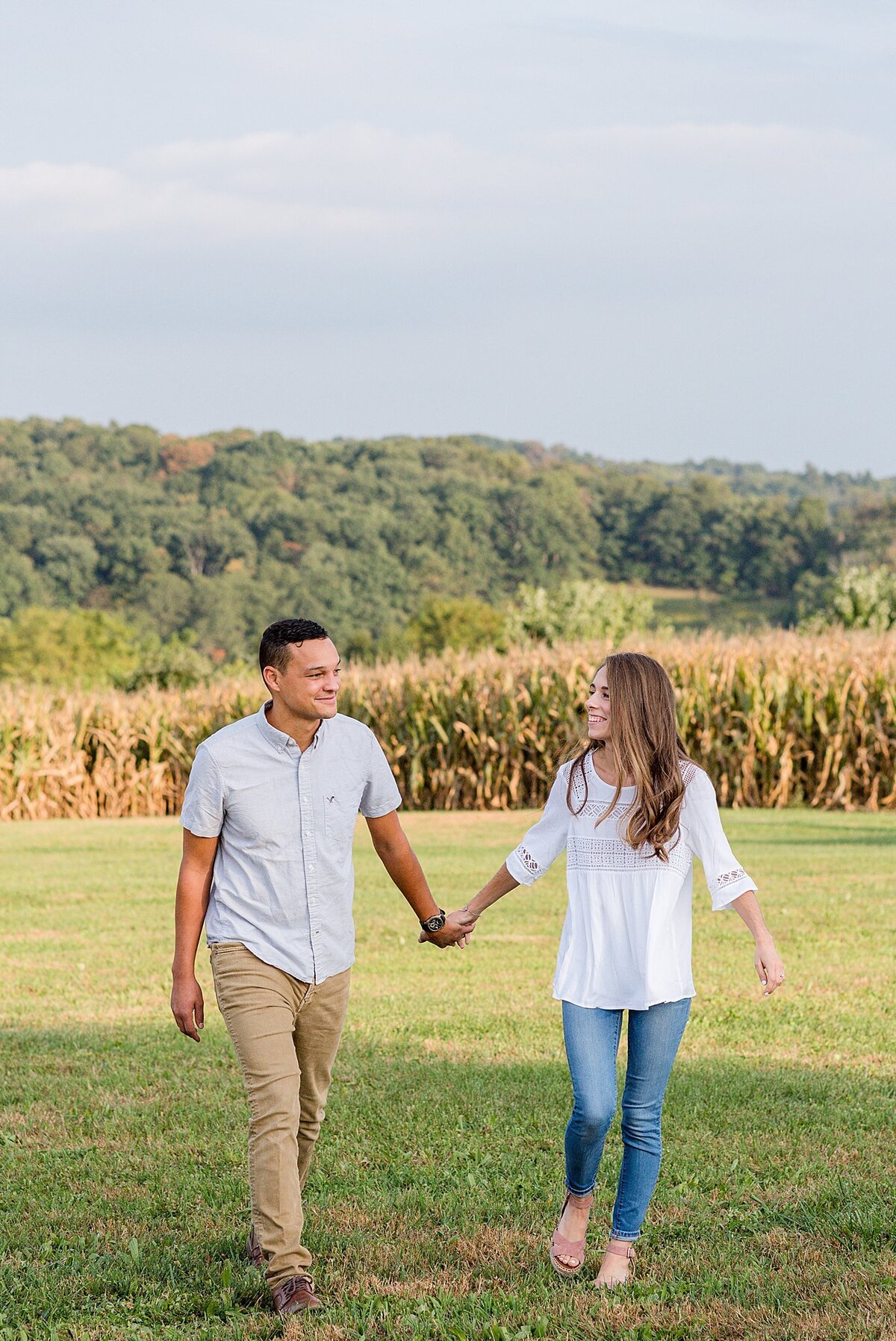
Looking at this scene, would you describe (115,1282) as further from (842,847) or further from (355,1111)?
(842,847)

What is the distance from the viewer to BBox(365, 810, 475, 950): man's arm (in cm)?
458

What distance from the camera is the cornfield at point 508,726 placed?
19.9 metres

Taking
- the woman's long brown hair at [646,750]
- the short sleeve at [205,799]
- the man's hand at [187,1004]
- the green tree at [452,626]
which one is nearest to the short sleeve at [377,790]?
the short sleeve at [205,799]

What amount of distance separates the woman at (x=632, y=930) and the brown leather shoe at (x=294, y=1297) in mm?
744

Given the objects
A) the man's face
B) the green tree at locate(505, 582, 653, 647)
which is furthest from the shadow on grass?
the green tree at locate(505, 582, 653, 647)

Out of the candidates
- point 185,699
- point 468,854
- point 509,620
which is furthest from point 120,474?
point 468,854

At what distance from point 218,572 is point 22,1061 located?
64.1 m

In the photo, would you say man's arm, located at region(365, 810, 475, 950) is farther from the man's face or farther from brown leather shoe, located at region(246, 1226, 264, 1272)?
brown leather shoe, located at region(246, 1226, 264, 1272)

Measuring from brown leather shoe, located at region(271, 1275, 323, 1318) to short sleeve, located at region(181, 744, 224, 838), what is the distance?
4.17 feet

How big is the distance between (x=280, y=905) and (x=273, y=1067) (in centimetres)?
45

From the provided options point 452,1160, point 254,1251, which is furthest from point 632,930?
point 452,1160

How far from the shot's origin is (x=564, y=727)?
21.5 m

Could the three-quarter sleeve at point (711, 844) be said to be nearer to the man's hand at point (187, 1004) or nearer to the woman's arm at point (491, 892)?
the woman's arm at point (491, 892)

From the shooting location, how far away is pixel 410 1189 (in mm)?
5074
